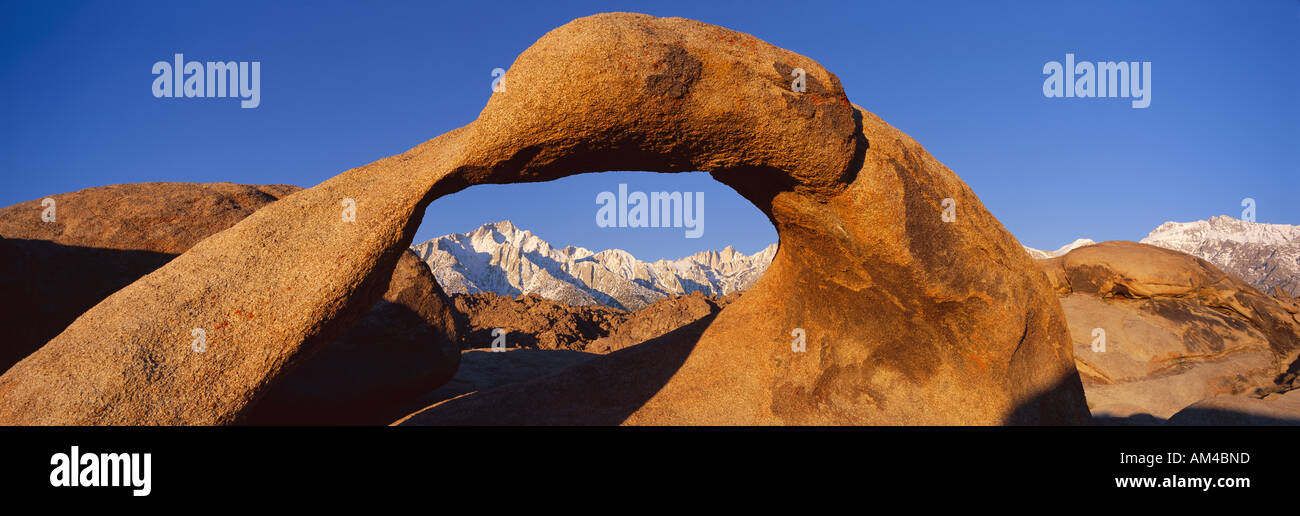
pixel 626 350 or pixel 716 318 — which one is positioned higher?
pixel 716 318

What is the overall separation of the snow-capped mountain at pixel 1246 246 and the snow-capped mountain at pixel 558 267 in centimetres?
7075

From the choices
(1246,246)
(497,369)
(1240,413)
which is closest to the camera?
(1240,413)

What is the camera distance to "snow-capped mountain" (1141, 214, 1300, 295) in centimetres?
8306

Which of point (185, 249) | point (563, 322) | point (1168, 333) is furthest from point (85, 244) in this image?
point (1168, 333)

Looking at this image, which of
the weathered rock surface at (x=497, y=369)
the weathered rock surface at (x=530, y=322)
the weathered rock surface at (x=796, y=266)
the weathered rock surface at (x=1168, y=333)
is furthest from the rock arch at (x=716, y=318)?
the weathered rock surface at (x=530, y=322)

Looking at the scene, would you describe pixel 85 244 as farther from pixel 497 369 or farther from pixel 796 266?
pixel 796 266

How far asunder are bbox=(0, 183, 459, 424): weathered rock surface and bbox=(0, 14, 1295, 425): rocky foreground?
0.06 feet

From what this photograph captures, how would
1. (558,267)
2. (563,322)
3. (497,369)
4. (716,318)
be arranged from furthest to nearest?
1. (558,267)
2. (563,322)
3. (497,369)
4. (716,318)

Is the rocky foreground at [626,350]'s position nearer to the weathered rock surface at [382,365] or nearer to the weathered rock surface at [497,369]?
the weathered rock surface at [382,365]

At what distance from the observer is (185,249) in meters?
4.81

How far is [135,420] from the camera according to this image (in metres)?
Answer: 2.55

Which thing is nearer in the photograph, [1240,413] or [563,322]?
[1240,413]

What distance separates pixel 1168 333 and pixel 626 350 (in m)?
8.78
